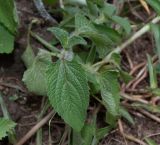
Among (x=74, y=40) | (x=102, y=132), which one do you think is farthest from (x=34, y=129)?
(x=74, y=40)

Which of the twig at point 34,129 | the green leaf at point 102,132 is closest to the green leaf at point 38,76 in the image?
the twig at point 34,129

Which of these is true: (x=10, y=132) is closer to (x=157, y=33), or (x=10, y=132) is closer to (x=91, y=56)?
(x=91, y=56)

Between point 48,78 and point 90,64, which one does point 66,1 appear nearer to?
point 90,64

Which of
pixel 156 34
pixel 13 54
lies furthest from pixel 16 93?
pixel 156 34

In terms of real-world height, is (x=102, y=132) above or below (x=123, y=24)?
below

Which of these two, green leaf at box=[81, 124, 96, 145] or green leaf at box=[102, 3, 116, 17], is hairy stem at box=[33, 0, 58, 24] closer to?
green leaf at box=[102, 3, 116, 17]
